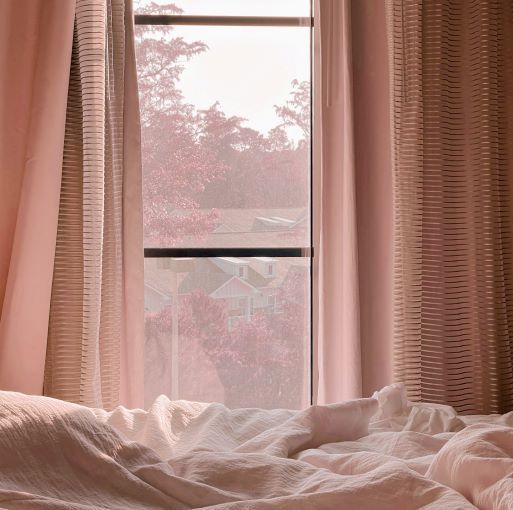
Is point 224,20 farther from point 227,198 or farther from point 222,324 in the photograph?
point 222,324

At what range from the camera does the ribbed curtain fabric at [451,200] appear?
2.93 meters

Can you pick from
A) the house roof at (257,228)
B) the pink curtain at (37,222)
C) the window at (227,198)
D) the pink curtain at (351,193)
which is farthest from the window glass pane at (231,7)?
the house roof at (257,228)

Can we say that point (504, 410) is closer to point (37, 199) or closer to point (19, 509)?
point (37, 199)

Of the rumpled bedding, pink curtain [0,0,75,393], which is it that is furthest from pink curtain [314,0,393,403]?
the rumpled bedding

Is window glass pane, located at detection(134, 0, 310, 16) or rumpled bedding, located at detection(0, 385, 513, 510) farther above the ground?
window glass pane, located at detection(134, 0, 310, 16)

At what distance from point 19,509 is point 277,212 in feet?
7.08

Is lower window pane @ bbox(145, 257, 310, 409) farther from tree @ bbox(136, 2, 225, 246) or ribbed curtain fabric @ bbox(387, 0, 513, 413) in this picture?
ribbed curtain fabric @ bbox(387, 0, 513, 413)

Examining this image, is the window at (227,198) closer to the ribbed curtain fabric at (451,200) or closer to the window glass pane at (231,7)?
the window glass pane at (231,7)

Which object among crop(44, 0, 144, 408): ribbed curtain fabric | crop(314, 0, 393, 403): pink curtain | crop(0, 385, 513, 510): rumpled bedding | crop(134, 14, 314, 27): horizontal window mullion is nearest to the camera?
crop(0, 385, 513, 510): rumpled bedding

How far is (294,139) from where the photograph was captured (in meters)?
3.25

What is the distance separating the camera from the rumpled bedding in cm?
130

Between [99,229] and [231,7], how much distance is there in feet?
3.61

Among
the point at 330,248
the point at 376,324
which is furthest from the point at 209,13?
the point at 376,324

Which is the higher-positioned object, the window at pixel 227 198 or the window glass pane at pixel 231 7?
the window glass pane at pixel 231 7
